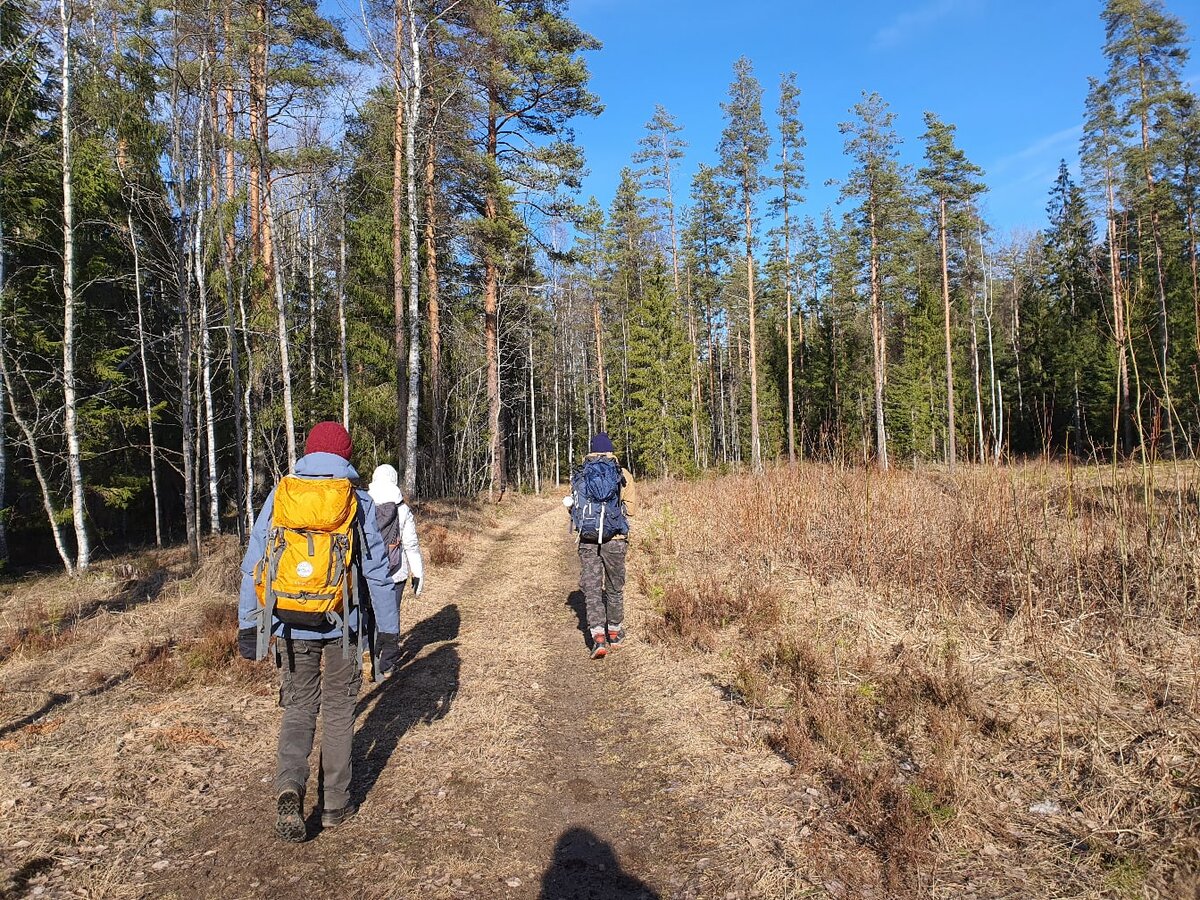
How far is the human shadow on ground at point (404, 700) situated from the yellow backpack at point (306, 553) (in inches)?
53.8

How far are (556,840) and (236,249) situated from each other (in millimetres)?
16912

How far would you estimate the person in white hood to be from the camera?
5969 mm

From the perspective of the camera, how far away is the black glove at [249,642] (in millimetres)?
3582

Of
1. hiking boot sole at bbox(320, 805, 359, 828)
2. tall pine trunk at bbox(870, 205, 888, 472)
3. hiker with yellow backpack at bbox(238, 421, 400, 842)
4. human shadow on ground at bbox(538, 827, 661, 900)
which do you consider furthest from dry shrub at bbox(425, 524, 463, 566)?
tall pine trunk at bbox(870, 205, 888, 472)

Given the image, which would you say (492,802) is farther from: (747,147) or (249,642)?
(747,147)

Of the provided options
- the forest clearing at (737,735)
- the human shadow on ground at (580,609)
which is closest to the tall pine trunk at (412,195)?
the human shadow on ground at (580,609)

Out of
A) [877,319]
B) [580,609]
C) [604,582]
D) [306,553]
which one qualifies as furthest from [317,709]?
[877,319]

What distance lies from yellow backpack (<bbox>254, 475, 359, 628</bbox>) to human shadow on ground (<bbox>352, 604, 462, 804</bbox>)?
4.48 ft

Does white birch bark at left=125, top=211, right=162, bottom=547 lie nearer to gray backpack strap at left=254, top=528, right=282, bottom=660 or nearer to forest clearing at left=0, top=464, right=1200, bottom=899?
forest clearing at left=0, top=464, right=1200, bottom=899

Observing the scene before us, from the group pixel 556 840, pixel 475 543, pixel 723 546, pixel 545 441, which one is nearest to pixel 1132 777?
pixel 556 840

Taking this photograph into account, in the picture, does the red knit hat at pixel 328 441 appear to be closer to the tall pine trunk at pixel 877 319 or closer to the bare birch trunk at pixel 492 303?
the bare birch trunk at pixel 492 303

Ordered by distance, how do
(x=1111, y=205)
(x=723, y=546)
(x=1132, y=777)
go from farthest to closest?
(x=1111, y=205), (x=723, y=546), (x=1132, y=777)

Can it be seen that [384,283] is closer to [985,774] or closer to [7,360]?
[7,360]

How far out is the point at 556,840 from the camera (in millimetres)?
3543
